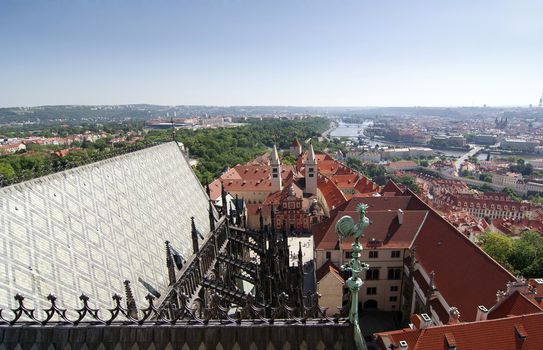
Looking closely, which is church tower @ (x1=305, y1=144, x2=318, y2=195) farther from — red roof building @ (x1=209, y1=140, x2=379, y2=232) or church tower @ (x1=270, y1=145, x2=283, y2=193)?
church tower @ (x1=270, y1=145, x2=283, y2=193)

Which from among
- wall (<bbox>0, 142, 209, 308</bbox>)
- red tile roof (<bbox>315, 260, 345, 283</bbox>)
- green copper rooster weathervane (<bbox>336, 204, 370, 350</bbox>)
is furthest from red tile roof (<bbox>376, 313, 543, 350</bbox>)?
green copper rooster weathervane (<bbox>336, 204, 370, 350</bbox>)

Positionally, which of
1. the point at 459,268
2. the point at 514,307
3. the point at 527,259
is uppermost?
the point at 514,307

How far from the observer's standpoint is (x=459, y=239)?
2830 centimetres

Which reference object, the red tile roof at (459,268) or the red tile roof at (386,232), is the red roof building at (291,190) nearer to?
the red tile roof at (386,232)

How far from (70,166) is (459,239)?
27905 millimetres

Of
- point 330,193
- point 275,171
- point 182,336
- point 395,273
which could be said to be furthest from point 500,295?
point 275,171

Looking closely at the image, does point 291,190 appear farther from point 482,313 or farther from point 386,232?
point 482,313

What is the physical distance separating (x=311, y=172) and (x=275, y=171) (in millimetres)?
7279

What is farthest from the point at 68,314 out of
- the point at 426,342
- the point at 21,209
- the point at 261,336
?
the point at 426,342

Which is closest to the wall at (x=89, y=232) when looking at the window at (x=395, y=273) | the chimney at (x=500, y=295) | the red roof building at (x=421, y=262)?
the red roof building at (x=421, y=262)

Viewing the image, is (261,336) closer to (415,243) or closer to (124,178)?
(124,178)

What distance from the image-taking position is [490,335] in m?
17.4

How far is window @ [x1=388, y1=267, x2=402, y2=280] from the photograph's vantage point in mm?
33812

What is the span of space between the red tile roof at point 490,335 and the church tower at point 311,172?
4439 centimetres
